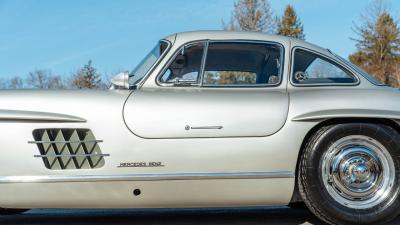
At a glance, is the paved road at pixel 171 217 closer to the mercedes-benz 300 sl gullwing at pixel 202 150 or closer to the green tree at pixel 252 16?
the mercedes-benz 300 sl gullwing at pixel 202 150

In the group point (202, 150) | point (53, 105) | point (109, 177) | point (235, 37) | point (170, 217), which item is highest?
point (235, 37)

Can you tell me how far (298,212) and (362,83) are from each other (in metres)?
1.36

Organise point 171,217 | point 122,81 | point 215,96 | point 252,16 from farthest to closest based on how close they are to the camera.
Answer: point 252,16 → point 171,217 → point 122,81 → point 215,96

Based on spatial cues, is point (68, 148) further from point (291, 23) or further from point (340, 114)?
point (291, 23)

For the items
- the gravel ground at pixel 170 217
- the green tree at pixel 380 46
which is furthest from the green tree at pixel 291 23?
the gravel ground at pixel 170 217

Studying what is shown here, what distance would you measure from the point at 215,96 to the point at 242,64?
650mm

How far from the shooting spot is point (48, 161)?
3408 millimetres

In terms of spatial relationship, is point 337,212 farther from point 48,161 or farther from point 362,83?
point 48,161

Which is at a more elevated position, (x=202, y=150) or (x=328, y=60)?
(x=328, y=60)

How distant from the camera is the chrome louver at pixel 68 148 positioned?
3404 mm

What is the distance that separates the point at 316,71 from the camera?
3.95 m

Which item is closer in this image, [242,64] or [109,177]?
[109,177]

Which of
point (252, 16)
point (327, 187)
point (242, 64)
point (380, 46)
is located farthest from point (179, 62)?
point (380, 46)

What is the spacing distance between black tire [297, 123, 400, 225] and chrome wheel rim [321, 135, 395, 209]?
0.10 feet
